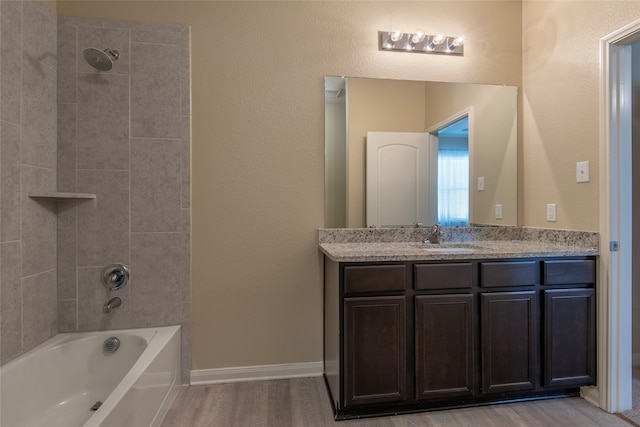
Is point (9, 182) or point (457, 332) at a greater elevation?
point (9, 182)

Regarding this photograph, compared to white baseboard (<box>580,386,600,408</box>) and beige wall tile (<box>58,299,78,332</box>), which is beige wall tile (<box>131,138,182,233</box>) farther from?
white baseboard (<box>580,386,600,408</box>)

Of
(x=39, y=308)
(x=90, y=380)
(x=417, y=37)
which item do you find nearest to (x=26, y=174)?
(x=39, y=308)

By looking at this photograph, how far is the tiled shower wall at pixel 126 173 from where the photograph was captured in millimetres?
1964

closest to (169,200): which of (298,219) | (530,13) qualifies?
(298,219)

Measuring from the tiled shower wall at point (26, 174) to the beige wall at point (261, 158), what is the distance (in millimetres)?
565

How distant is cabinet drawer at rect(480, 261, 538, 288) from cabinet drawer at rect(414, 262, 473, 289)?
0.30 feet

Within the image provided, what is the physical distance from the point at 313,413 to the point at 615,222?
1949mm

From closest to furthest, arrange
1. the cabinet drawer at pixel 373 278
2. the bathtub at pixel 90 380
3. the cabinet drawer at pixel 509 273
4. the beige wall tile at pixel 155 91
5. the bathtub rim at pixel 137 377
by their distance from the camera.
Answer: the bathtub rim at pixel 137 377 → the bathtub at pixel 90 380 → the cabinet drawer at pixel 373 278 → the cabinet drawer at pixel 509 273 → the beige wall tile at pixel 155 91

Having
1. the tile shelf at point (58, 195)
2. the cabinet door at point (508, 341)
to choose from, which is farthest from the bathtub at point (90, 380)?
the cabinet door at point (508, 341)

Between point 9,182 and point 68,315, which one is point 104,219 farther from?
point 68,315

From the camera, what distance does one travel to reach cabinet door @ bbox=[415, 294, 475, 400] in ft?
5.66

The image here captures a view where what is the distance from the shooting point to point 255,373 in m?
2.14

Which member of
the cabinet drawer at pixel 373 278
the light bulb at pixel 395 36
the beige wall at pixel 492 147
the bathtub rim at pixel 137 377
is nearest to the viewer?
the bathtub rim at pixel 137 377

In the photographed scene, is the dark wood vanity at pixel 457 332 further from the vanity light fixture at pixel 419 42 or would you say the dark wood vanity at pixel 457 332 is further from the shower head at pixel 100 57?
the shower head at pixel 100 57
